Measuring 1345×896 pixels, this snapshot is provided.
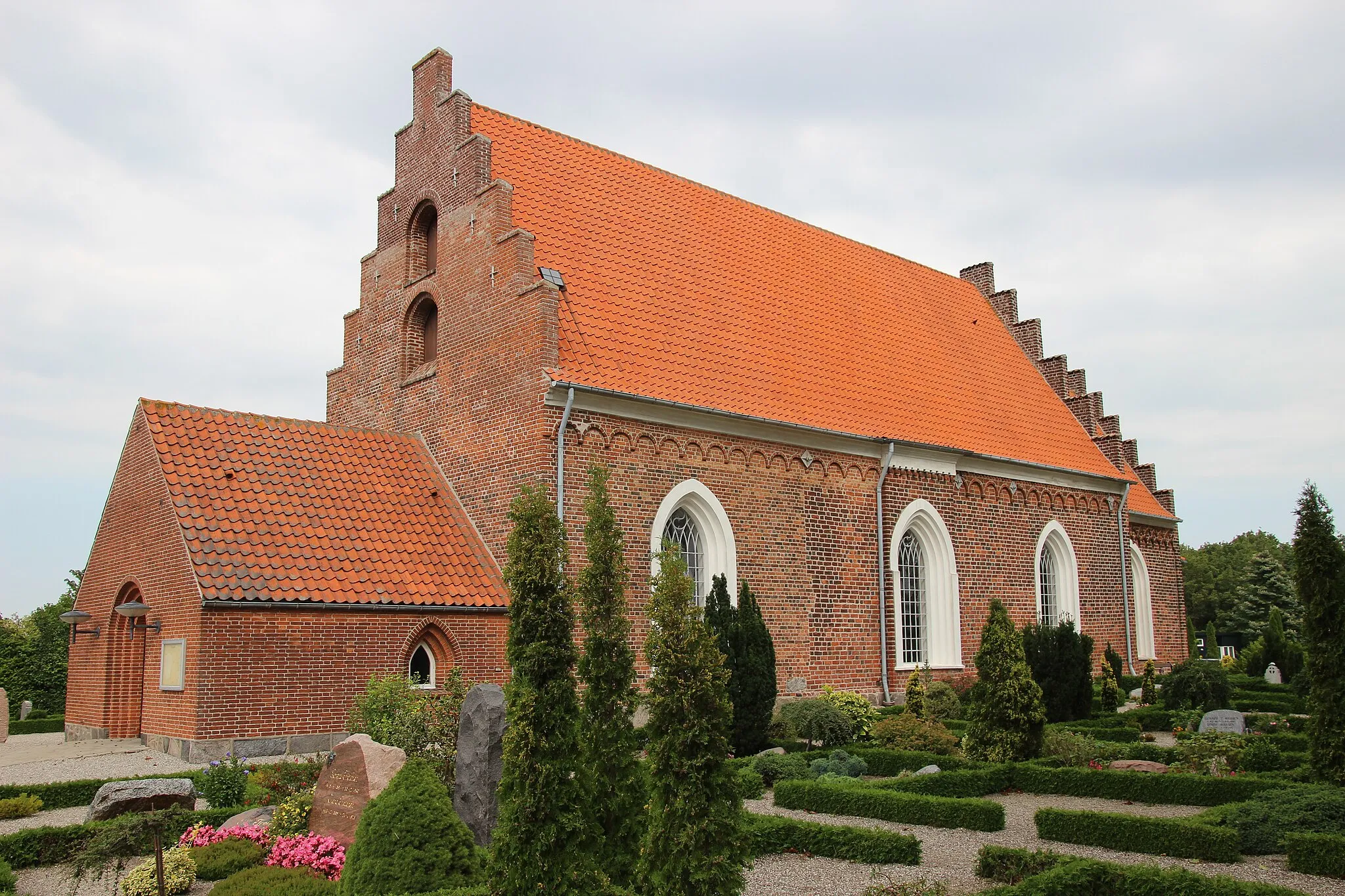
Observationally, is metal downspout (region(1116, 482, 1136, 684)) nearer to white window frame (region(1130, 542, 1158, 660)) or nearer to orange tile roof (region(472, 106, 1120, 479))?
orange tile roof (region(472, 106, 1120, 479))

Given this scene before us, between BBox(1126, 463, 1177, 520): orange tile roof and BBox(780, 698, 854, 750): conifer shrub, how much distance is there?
15.6 metres

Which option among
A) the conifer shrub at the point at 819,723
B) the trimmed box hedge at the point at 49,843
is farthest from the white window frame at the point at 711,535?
the trimmed box hedge at the point at 49,843

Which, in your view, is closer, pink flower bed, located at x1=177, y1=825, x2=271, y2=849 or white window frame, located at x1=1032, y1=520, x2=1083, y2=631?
pink flower bed, located at x1=177, y1=825, x2=271, y2=849

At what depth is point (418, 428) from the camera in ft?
64.5

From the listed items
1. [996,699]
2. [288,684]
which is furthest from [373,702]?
[996,699]

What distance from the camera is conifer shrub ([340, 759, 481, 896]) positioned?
7.75 m

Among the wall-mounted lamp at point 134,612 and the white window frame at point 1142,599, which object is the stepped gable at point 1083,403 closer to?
the white window frame at point 1142,599

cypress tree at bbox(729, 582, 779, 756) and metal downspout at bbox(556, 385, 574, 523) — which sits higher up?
metal downspout at bbox(556, 385, 574, 523)

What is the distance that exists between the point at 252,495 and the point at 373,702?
400 cm

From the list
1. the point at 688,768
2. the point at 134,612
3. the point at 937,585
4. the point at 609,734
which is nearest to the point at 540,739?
the point at 609,734

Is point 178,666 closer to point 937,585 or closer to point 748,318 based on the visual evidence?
point 748,318

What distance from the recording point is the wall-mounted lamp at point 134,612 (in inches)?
631

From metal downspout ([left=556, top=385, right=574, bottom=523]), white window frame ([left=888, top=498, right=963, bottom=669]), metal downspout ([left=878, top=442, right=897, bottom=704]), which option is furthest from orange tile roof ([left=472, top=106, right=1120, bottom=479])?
white window frame ([left=888, top=498, right=963, bottom=669])

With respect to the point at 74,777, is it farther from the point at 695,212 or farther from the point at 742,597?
the point at 695,212
